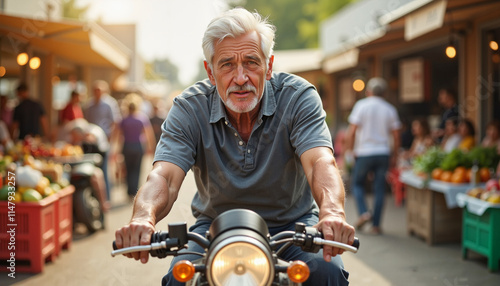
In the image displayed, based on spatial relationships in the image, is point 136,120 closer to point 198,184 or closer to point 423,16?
point 423,16

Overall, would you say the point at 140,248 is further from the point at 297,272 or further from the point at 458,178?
the point at 458,178

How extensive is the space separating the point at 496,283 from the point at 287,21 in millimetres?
52015

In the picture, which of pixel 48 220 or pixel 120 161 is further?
pixel 120 161

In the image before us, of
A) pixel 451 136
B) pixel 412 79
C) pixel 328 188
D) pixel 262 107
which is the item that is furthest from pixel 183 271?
pixel 412 79

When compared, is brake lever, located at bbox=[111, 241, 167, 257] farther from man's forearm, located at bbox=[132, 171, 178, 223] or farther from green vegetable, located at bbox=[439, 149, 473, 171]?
green vegetable, located at bbox=[439, 149, 473, 171]

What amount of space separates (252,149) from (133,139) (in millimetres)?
9337

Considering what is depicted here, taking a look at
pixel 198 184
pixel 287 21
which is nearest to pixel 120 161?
pixel 198 184

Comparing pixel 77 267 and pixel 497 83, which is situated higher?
pixel 497 83

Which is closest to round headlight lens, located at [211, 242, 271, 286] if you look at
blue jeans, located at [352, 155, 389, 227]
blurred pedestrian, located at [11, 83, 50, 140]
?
blue jeans, located at [352, 155, 389, 227]

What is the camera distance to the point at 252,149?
2.92 metres

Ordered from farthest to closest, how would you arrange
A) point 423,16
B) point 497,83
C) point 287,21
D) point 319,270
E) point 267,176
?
point 287,21, point 497,83, point 423,16, point 267,176, point 319,270

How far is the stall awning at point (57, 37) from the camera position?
9219 mm

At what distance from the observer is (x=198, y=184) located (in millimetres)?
3104

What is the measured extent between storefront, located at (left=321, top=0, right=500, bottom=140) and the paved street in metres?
2.74
